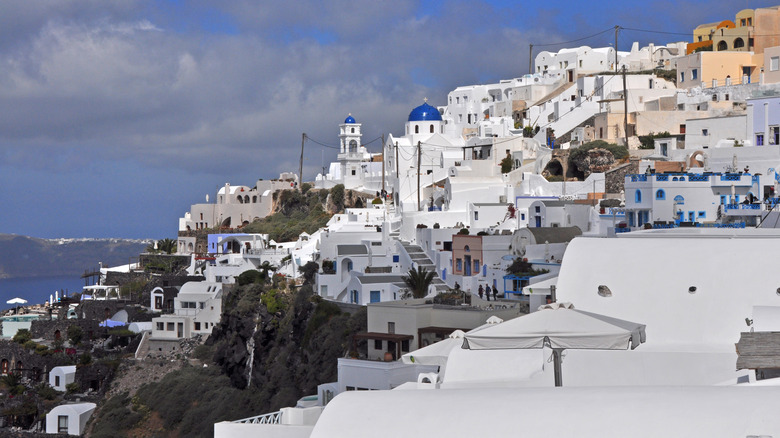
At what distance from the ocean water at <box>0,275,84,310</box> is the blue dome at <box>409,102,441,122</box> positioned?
81736 mm

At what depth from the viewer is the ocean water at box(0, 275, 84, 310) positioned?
14512 cm

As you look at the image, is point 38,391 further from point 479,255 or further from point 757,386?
point 757,386

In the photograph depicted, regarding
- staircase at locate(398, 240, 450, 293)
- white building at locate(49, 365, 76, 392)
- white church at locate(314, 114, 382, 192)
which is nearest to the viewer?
staircase at locate(398, 240, 450, 293)

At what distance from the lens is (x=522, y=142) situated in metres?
53.3

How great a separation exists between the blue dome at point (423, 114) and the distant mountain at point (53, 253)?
109 metres

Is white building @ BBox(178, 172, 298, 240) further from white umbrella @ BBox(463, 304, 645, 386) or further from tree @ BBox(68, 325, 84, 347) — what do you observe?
white umbrella @ BBox(463, 304, 645, 386)

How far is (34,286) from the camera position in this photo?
6432 inches

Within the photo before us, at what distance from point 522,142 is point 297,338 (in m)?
19.9

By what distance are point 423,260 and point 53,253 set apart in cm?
15386

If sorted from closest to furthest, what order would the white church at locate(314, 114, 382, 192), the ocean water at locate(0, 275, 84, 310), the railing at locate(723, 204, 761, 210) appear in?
the railing at locate(723, 204, 761, 210) → the white church at locate(314, 114, 382, 192) → the ocean water at locate(0, 275, 84, 310)

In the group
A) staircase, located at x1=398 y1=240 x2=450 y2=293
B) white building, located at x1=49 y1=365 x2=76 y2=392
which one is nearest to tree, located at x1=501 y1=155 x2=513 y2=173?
staircase, located at x1=398 y1=240 x2=450 y2=293

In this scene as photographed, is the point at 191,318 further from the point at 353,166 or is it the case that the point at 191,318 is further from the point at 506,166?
the point at 353,166

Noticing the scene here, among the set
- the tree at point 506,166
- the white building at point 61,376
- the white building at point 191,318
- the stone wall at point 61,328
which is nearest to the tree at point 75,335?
the stone wall at point 61,328

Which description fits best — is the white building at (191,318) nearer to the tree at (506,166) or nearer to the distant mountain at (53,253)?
the tree at (506,166)
